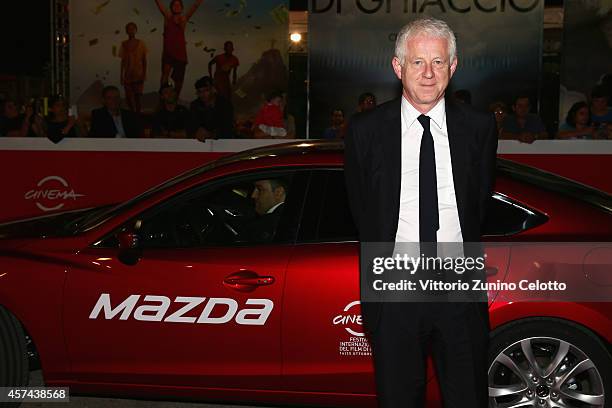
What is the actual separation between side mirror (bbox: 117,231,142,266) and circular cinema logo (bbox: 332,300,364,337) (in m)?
1.07

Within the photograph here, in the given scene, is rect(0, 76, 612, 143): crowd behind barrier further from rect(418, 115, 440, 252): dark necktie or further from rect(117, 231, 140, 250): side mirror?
rect(418, 115, 440, 252): dark necktie

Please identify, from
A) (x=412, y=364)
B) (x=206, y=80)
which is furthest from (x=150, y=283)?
(x=206, y=80)

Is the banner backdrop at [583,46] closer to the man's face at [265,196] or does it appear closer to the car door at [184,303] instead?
the man's face at [265,196]

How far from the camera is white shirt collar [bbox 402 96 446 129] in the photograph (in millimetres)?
3328

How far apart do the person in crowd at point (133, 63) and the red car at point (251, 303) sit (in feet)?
26.0

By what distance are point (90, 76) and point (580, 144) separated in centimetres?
717

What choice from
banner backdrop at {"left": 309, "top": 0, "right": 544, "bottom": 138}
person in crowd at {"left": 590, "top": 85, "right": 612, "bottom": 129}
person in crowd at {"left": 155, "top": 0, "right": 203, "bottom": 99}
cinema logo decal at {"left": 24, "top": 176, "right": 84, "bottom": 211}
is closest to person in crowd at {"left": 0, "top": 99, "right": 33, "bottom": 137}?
cinema logo decal at {"left": 24, "top": 176, "right": 84, "bottom": 211}

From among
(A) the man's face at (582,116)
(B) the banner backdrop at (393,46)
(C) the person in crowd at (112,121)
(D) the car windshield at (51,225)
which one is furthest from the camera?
(B) the banner backdrop at (393,46)

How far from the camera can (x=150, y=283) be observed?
4.68 metres

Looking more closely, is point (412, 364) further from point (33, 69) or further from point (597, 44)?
point (33, 69)

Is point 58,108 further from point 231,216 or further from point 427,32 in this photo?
point 427,32

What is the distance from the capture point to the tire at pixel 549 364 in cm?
448

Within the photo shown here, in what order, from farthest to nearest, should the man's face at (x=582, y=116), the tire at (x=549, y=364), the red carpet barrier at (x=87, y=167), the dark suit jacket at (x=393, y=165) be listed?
the man's face at (x=582, y=116), the red carpet barrier at (x=87, y=167), the tire at (x=549, y=364), the dark suit jacket at (x=393, y=165)

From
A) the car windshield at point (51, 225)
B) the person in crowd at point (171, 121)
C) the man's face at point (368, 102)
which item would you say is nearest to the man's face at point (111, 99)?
the person in crowd at point (171, 121)
